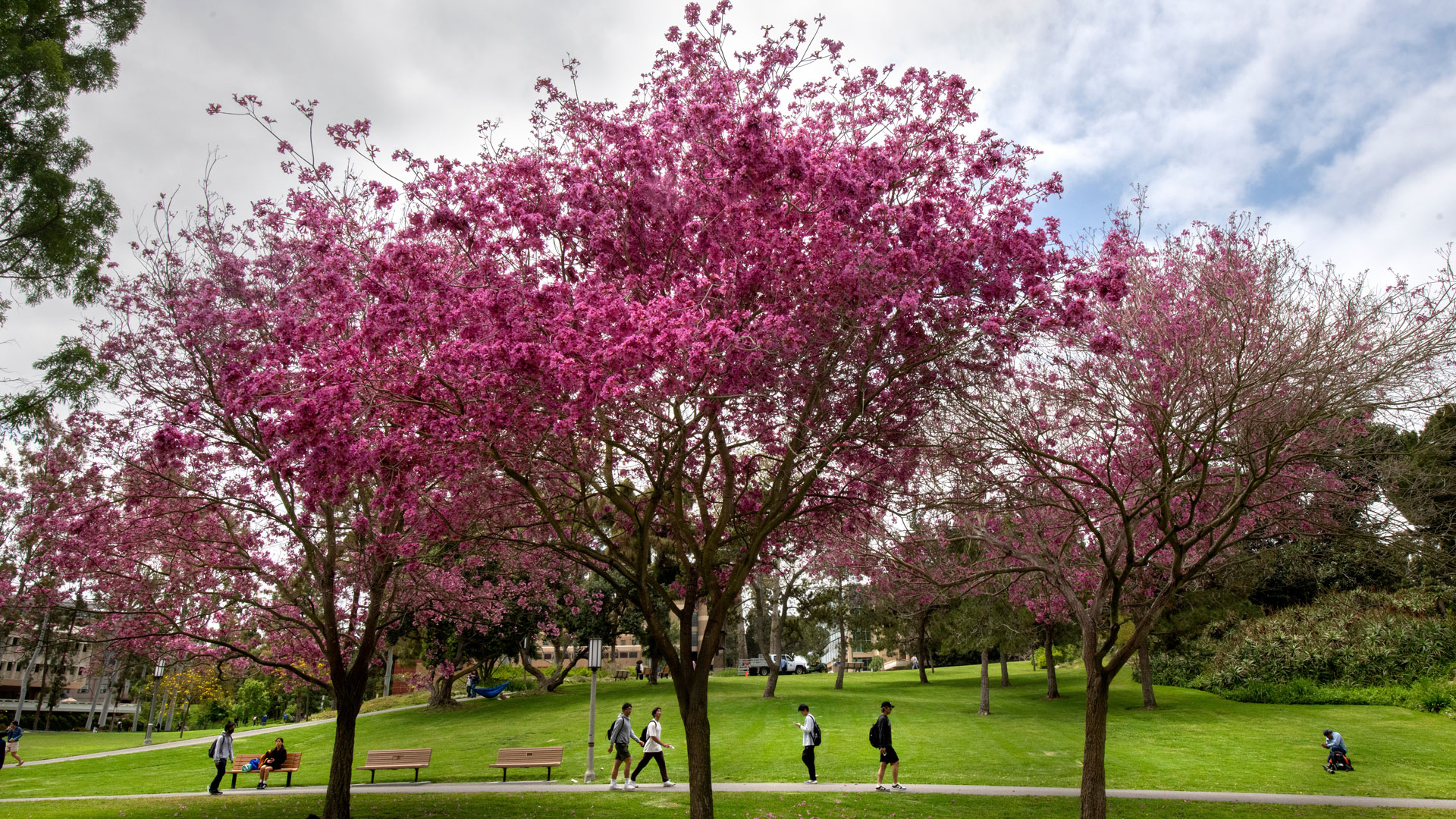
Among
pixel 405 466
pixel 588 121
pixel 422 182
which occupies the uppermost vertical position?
pixel 588 121

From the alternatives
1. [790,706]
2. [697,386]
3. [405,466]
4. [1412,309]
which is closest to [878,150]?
[697,386]

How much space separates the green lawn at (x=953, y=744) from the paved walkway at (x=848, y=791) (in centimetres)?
79

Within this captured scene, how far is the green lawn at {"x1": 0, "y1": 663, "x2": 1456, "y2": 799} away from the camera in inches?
701

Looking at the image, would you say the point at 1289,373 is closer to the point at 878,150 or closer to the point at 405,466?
the point at 878,150

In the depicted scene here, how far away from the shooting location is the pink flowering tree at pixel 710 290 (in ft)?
27.6

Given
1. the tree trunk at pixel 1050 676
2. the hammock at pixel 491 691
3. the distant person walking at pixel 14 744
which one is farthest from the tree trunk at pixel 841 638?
the distant person walking at pixel 14 744

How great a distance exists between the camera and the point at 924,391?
1048 cm

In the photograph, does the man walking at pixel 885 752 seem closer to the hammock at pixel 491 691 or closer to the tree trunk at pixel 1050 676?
the tree trunk at pixel 1050 676

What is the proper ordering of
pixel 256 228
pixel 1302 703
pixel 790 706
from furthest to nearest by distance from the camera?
pixel 790 706 → pixel 1302 703 → pixel 256 228

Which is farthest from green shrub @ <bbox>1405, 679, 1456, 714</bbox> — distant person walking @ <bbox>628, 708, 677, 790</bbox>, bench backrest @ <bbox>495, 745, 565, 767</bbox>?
bench backrest @ <bbox>495, 745, 565, 767</bbox>

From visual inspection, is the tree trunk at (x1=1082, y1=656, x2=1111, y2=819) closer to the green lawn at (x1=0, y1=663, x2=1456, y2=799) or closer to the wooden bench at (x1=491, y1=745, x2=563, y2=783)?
the green lawn at (x1=0, y1=663, x2=1456, y2=799)

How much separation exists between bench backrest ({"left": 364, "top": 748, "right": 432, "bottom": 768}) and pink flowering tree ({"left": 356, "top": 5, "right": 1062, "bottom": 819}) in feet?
38.6

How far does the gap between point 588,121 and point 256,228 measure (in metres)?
6.82

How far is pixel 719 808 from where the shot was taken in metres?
14.2
